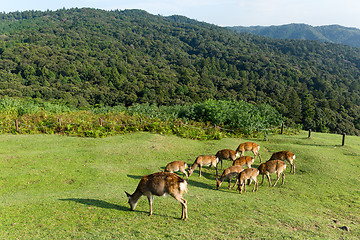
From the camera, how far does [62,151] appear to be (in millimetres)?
14250

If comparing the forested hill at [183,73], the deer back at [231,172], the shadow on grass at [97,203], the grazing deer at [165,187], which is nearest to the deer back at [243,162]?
the deer back at [231,172]

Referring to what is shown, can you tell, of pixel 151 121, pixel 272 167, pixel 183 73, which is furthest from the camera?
pixel 183 73

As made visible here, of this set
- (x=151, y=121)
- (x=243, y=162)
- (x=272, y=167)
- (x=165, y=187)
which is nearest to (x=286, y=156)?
(x=272, y=167)

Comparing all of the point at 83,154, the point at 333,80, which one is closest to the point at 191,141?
the point at 83,154

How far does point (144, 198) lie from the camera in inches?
343

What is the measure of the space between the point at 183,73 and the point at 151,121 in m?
91.8

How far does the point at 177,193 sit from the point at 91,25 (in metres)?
210

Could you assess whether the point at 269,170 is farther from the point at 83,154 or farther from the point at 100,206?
the point at 83,154

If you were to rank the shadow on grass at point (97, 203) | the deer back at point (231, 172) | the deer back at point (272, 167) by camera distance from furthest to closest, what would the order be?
the deer back at point (272, 167) → the deer back at point (231, 172) → the shadow on grass at point (97, 203)

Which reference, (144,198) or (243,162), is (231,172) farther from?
(144,198)

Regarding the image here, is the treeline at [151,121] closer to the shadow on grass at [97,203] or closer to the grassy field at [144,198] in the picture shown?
the grassy field at [144,198]

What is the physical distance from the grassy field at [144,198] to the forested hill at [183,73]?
43.0 metres

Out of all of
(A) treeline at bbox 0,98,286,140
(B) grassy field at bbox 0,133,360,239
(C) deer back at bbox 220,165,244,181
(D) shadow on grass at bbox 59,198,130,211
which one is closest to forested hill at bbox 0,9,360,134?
(A) treeline at bbox 0,98,286,140

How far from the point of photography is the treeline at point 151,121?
1859cm
